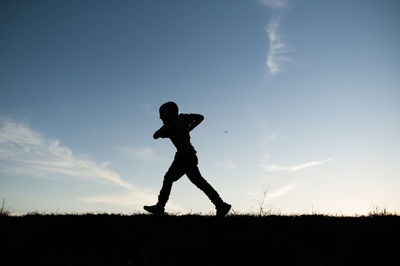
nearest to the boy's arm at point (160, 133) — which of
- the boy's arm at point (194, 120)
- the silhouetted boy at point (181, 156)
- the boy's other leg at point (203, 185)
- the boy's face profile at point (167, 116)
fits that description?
the silhouetted boy at point (181, 156)

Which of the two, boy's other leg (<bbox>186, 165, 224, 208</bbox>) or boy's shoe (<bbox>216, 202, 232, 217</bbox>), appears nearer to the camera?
boy's shoe (<bbox>216, 202, 232, 217</bbox>)

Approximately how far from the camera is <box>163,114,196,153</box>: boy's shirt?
7.23 meters

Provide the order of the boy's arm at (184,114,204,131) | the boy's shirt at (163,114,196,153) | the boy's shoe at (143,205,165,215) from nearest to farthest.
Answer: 1. the boy's shoe at (143,205,165,215)
2. the boy's shirt at (163,114,196,153)
3. the boy's arm at (184,114,204,131)

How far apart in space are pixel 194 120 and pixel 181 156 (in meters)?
0.85

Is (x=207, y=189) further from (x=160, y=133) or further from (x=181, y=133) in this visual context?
(x=160, y=133)

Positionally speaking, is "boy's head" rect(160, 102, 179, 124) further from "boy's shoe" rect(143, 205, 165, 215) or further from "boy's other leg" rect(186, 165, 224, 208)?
"boy's shoe" rect(143, 205, 165, 215)

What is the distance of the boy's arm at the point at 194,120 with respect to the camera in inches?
289

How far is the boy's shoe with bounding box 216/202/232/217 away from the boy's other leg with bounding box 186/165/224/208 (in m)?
0.06
